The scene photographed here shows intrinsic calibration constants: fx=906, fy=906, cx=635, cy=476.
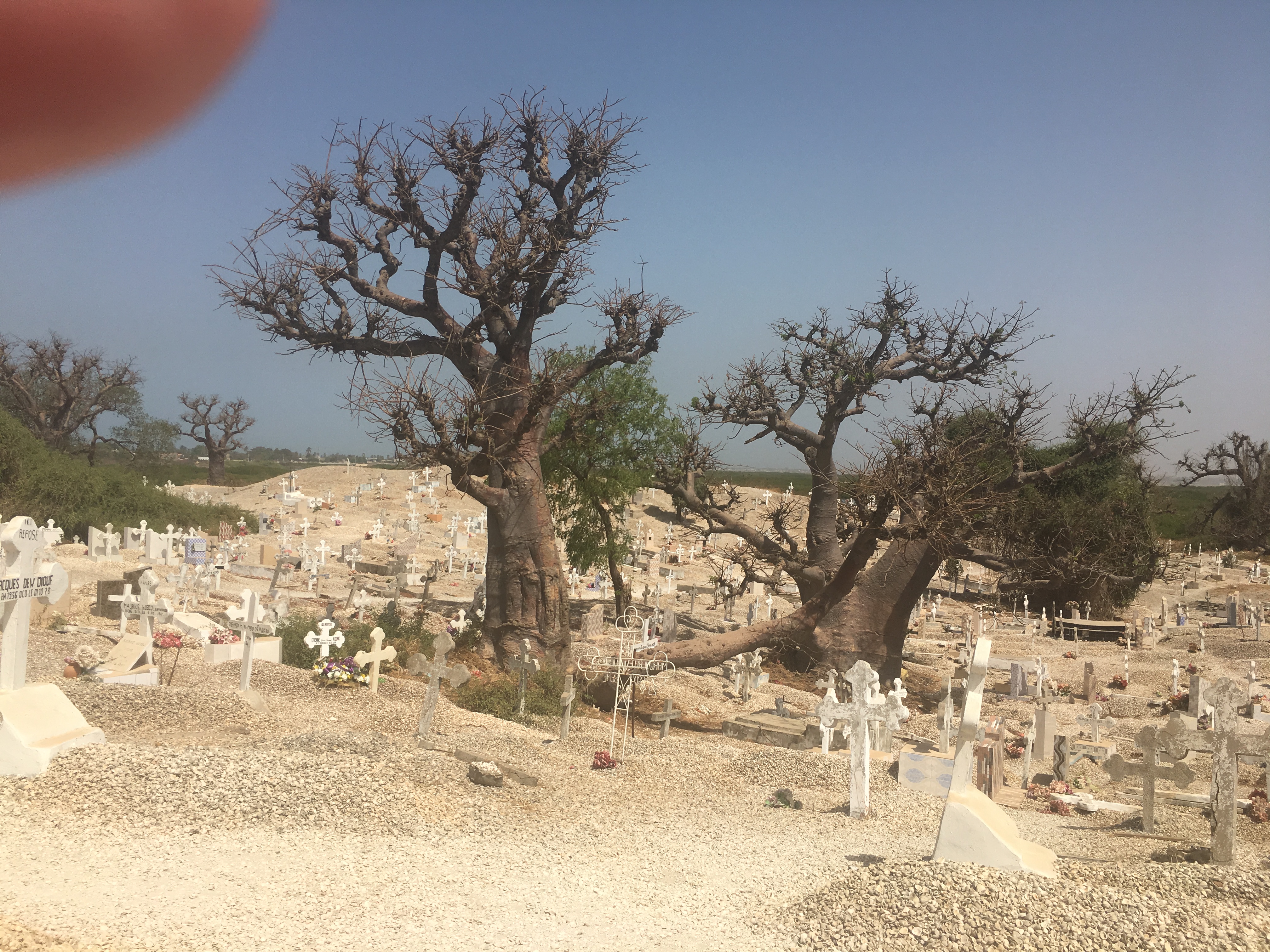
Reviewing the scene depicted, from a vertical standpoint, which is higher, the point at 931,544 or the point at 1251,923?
the point at 931,544

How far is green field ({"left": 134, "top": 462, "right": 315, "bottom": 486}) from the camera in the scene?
155 feet

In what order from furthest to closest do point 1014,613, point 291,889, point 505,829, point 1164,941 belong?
point 1014,613 → point 505,829 → point 291,889 → point 1164,941

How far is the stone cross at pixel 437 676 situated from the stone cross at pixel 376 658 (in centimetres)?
101

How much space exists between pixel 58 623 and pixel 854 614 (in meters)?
11.7

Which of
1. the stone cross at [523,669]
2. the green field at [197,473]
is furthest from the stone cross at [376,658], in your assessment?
the green field at [197,473]

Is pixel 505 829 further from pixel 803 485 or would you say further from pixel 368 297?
pixel 803 485

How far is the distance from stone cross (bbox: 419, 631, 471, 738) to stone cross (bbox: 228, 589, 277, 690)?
203 centimetres

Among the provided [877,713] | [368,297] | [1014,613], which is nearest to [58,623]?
[368,297]

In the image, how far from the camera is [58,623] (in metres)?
12.2

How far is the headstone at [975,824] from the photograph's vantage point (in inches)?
209

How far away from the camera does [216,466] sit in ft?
168

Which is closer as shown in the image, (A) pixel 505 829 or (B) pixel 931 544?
(A) pixel 505 829

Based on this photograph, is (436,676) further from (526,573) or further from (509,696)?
(526,573)

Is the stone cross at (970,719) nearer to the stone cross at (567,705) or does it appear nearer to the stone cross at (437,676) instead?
the stone cross at (567,705)
